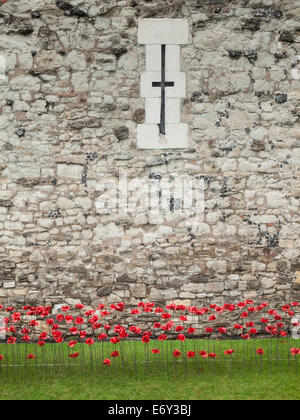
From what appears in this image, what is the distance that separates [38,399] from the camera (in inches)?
155

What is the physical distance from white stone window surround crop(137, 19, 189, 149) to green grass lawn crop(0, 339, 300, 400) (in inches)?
89.0

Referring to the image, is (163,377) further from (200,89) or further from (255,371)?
(200,89)

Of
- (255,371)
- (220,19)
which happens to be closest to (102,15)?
(220,19)

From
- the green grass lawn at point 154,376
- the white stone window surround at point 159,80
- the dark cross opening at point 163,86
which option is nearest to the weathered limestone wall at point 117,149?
the white stone window surround at point 159,80

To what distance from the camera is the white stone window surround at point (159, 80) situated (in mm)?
5484

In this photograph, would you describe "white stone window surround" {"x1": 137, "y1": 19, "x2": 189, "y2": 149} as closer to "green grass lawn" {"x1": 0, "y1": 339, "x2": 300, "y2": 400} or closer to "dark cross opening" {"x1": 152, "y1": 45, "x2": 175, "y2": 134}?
"dark cross opening" {"x1": 152, "y1": 45, "x2": 175, "y2": 134}

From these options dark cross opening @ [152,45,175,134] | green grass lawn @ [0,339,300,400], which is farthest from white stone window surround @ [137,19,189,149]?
green grass lawn @ [0,339,300,400]

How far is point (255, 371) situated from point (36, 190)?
300cm

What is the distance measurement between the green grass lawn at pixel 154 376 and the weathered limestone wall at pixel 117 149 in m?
0.81

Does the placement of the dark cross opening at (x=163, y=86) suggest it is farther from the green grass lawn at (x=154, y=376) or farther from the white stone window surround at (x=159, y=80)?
the green grass lawn at (x=154, y=376)

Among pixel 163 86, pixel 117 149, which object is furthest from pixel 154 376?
pixel 163 86

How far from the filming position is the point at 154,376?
4.35 metres

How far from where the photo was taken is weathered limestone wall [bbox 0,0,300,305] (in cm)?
550

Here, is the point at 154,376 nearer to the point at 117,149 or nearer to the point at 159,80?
the point at 117,149
